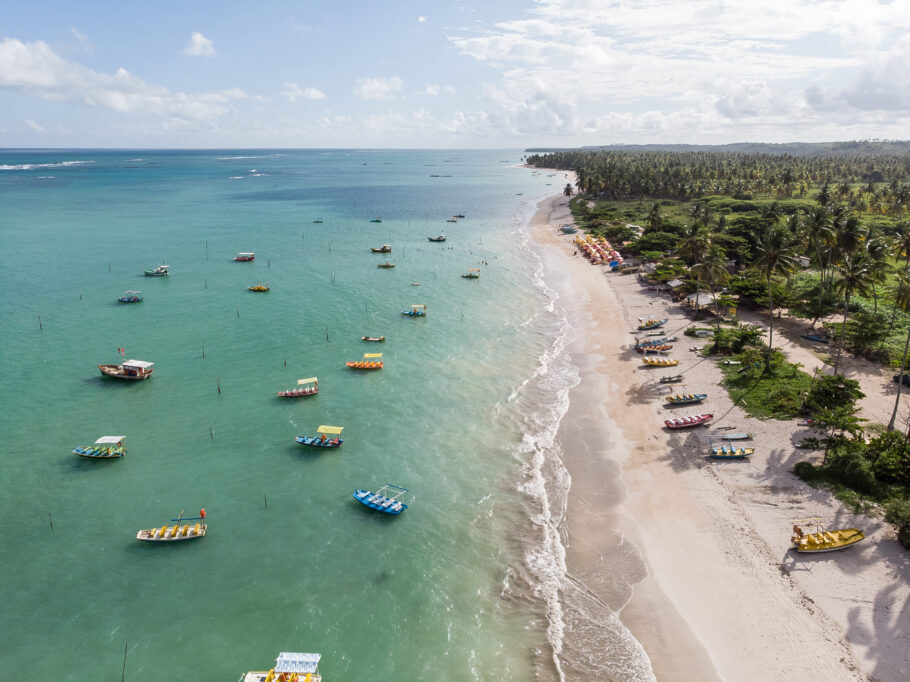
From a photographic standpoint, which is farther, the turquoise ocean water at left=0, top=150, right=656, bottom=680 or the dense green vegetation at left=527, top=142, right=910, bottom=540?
the dense green vegetation at left=527, top=142, right=910, bottom=540

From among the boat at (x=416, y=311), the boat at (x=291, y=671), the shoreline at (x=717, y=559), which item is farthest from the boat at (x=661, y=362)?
the boat at (x=291, y=671)

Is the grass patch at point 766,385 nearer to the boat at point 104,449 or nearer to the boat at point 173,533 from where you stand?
the boat at point 173,533

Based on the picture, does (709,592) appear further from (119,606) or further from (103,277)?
(103,277)

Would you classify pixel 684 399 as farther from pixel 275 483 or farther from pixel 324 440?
pixel 275 483

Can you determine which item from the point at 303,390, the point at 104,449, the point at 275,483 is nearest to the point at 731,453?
the point at 275,483

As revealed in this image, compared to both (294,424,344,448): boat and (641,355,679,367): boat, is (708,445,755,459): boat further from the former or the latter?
(294,424,344,448): boat

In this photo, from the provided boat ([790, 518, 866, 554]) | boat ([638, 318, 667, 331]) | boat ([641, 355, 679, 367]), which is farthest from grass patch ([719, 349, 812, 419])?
boat ([790, 518, 866, 554])

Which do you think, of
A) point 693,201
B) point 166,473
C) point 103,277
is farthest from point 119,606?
point 693,201
